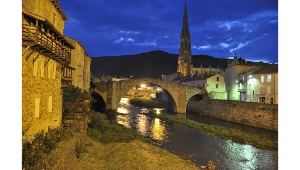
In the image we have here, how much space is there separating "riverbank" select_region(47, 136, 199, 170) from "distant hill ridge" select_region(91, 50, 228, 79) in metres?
103

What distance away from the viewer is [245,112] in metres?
29.2

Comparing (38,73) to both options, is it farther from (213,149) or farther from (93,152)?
(213,149)

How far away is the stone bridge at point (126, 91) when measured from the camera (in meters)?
37.1

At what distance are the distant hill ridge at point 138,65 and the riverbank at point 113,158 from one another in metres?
103

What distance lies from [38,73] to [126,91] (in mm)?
28362

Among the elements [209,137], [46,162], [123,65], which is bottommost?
[209,137]

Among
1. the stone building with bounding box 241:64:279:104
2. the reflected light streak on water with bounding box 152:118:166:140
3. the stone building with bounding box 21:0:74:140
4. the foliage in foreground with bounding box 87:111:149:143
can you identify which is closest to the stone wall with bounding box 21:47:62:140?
the stone building with bounding box 21:0:74:140

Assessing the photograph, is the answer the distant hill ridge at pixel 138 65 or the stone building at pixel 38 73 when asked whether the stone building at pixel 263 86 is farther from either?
the distant hill ridge at pixel 138 65

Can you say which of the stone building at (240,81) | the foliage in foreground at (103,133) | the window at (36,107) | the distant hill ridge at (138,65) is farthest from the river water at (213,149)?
the distant hill ridge at (138,65)
